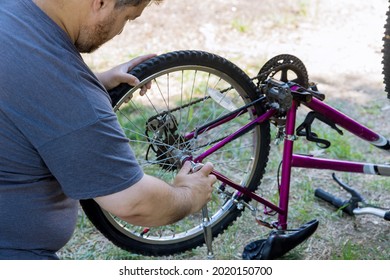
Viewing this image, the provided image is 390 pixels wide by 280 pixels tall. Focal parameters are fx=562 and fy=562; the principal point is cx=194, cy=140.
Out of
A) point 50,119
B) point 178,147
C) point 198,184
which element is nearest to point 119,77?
point 178,147

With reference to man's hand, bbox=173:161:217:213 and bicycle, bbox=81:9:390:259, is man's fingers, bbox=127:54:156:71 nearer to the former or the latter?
bicycle, bbox=81:9:390:259

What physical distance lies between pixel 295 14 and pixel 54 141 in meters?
3.96

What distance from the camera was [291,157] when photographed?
2.24 m

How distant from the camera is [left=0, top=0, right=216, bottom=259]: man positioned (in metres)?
1.46

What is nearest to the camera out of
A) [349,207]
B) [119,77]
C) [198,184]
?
[198,184]

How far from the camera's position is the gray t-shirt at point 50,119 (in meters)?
1.46

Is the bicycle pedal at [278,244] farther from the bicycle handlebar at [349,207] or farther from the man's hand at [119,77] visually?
the man's hand at [119,77]

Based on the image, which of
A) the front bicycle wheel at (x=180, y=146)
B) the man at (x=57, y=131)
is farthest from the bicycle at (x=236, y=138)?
the man at (x=57, y=131)

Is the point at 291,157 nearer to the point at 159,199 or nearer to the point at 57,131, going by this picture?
the point at 159,199

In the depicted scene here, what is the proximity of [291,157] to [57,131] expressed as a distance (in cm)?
108

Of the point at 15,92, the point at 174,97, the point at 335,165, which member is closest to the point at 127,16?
the point at 15,92

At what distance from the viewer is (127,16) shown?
1.63 m

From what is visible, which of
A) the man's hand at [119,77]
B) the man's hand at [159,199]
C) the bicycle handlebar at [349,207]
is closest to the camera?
the man's hand at [159,199]

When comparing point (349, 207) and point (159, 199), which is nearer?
point (159, 199)
